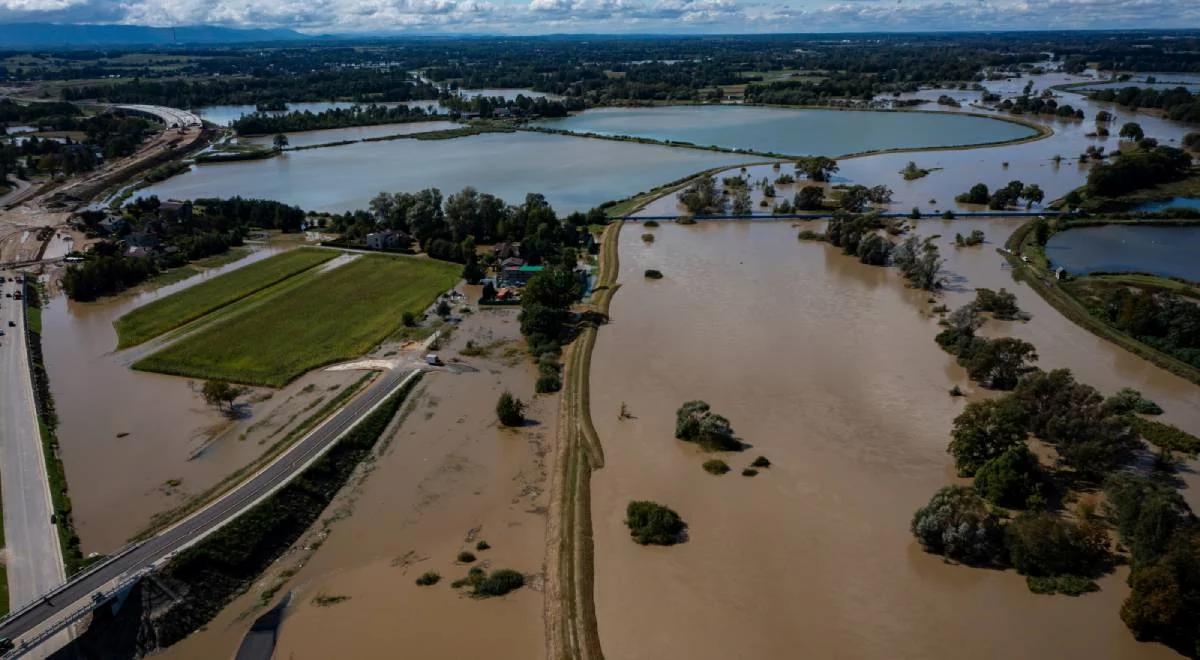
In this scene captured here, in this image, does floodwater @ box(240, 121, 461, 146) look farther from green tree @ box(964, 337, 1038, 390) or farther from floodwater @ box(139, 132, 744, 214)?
green tree @ box(964, 337, 1038, 390)

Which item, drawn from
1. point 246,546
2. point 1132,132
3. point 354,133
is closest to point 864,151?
point 1132,132

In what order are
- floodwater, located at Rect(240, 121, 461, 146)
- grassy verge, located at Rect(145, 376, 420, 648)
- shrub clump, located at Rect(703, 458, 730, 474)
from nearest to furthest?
grassy verge, located at Rect(145, 376, 420, 648) < shrub clump, located at Rect(703, 458, 730, 474) < floodwater, located at Rect(240, 121, 461, 146)

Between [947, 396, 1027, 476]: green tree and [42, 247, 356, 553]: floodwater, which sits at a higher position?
[947, 396, 1027, 476]: green tree

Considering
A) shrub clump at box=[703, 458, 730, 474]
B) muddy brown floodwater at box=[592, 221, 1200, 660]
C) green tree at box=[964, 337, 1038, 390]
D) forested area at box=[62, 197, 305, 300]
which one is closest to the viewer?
muddy brown floodwater at box=[592, 221, 1200, 660]

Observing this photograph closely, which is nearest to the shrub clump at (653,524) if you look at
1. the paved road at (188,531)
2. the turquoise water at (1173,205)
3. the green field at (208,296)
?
the paved road at (188,531)

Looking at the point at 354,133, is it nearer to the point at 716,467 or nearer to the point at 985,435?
the point at 716,467

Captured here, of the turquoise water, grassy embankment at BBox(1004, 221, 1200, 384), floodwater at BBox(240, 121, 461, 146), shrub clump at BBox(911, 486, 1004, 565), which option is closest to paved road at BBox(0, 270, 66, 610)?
shrub clump at BBox(911, 486, 1004, 565)

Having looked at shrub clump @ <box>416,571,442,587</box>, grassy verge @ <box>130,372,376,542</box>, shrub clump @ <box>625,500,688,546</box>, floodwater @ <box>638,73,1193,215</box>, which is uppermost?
floodwater @ <box>638,73,1193,215</box>
